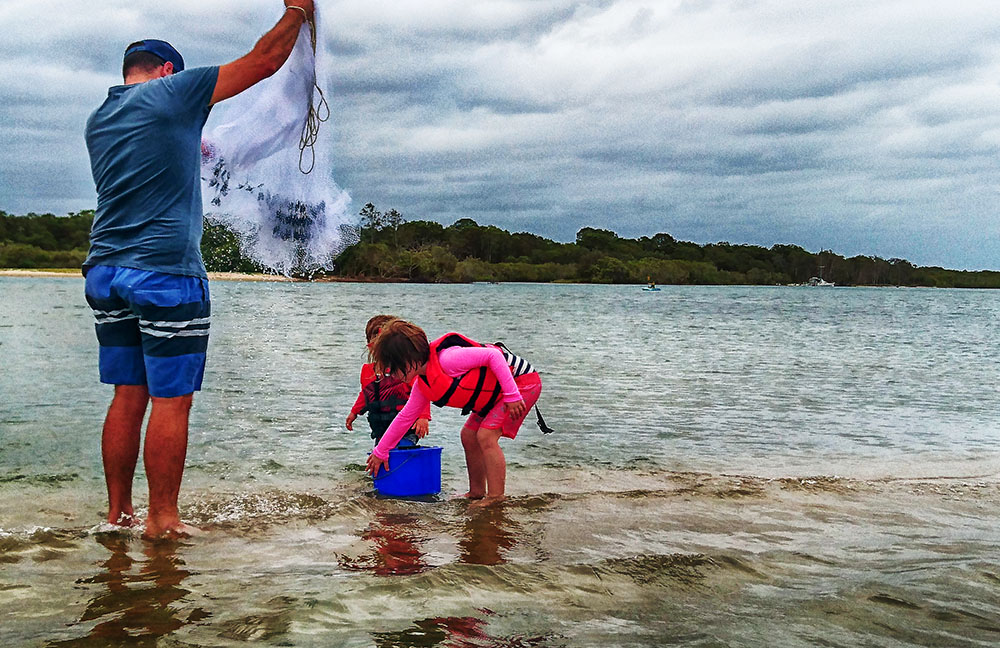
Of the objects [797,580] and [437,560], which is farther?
[437,560]

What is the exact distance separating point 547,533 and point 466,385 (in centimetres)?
110

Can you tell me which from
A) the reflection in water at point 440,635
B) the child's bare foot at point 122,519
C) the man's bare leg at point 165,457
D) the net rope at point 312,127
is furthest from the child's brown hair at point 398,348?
the reflection in water at point 440,635

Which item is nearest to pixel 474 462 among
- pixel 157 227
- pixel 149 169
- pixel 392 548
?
pixel 392 548

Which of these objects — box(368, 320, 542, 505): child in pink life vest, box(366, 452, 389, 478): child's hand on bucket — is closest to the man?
box(368, 320, 542, 505): child in pink life vest

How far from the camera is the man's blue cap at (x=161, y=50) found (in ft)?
14.7

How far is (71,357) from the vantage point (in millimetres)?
15805

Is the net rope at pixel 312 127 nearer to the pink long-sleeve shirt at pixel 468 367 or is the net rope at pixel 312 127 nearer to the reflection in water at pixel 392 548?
the pink long-sleeve shirt at pixel 468 367

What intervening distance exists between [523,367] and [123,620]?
10.7 ft

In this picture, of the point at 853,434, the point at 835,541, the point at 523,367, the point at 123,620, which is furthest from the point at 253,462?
the point at 853,434

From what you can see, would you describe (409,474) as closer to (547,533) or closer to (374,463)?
(374,463)

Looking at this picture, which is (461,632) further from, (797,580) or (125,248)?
(125,248)

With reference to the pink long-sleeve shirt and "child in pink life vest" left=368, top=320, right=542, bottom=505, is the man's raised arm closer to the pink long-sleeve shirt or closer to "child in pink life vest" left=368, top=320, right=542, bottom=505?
"child in pink life vest" left=368, top=320, right=542, bottom=505

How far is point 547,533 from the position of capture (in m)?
5.24

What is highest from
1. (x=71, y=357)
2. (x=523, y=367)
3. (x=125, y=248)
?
(x=125, y=248)
